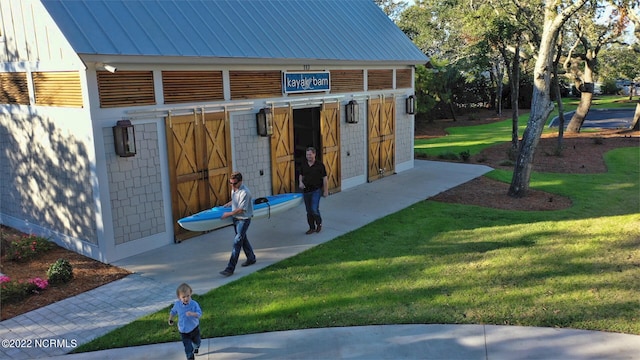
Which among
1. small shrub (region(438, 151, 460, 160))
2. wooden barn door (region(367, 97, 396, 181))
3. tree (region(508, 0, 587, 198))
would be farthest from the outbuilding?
small shrub (region(438, 151, 460, 160))

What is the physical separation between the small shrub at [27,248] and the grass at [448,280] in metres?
3.81

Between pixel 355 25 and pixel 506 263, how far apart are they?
378 inches

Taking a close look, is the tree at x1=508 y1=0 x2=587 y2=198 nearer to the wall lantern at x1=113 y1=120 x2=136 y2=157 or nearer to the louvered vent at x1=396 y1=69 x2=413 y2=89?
the louvered vent at x1=396 y1=69 x2=413 y2=89

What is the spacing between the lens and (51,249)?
975 centimetres

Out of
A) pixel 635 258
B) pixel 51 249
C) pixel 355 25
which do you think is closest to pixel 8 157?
pixel 51 249

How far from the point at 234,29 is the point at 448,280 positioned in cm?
720

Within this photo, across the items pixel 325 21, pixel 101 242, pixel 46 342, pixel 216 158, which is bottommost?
pixel 46 342

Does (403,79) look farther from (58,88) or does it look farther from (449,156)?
(58,88)

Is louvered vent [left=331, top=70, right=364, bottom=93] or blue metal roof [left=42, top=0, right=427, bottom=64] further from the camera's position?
louvered vent [left=331, top=70, right=364, bottom=93]

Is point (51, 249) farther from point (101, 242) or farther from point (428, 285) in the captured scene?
point (428, 285)

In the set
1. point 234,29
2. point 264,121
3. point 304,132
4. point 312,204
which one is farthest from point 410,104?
point 312,204

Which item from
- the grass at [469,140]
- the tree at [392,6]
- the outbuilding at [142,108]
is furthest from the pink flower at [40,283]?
the tree at [392,6]

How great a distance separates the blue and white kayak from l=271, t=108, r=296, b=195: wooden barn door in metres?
1.31

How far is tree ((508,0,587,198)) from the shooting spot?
12.0 meters
